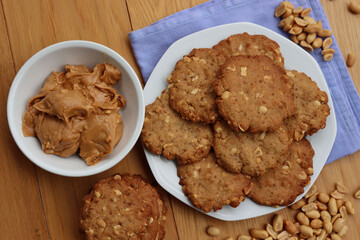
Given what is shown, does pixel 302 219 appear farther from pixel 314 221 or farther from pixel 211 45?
pixel 211 45

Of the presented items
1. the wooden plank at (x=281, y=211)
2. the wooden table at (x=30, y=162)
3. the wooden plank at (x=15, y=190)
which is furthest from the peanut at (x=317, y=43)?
the wooden plank at (x=15, y=190)

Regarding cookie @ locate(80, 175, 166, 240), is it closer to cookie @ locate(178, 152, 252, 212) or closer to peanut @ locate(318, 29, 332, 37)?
cookie @ locate(178, 152, 252, 212)

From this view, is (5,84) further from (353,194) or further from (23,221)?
(353,194)

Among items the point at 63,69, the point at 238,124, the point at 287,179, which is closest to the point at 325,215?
the point at 287,179

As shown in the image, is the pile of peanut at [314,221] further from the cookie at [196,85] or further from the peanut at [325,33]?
the peanut at [325,33]

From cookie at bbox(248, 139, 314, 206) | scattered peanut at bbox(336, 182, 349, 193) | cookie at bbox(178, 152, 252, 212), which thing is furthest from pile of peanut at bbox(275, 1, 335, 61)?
cookie at bbox(178, 152, 252, 212)
